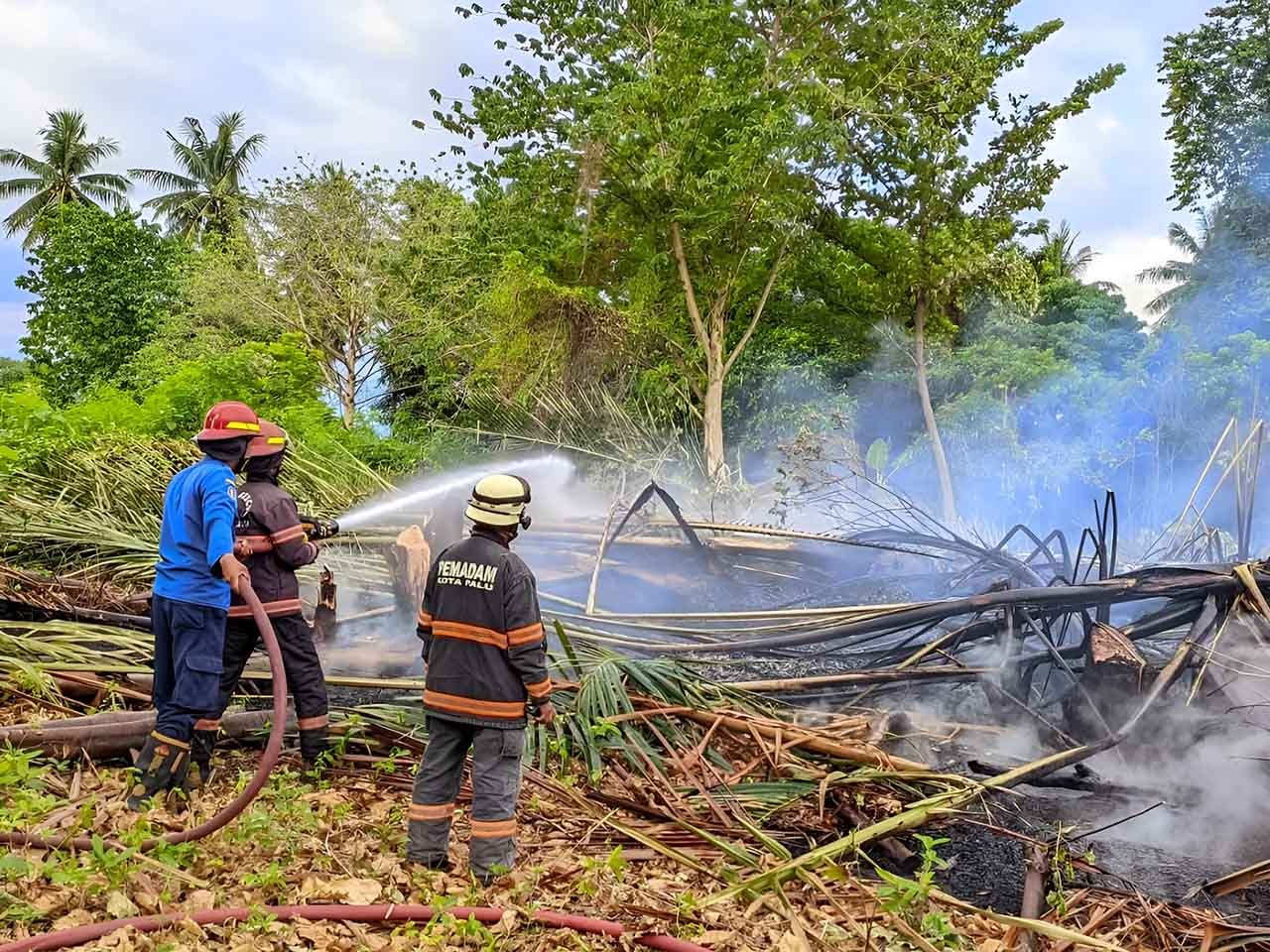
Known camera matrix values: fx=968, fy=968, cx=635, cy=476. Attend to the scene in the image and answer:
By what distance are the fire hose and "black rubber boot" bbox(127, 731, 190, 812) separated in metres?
0.46

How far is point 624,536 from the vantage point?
973 cm

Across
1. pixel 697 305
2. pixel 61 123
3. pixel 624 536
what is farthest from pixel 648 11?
pixel 61 123

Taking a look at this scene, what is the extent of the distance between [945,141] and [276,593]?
12.8 metres

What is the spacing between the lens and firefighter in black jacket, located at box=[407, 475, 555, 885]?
139 inches

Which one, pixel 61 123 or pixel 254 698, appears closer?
pixel 254 698

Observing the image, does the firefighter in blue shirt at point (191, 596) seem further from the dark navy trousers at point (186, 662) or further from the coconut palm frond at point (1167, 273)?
the coconut palm frond at point (1167, 273)

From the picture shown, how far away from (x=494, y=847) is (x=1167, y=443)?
15.5 metres

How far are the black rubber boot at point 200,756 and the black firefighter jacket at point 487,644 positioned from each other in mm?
1266

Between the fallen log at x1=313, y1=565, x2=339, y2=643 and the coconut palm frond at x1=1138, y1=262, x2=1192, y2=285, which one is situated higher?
the coconut palm frond at x1=1138, y1=262, x2=1192, y2=285

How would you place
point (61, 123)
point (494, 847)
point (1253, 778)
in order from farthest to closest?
1. point (61, 123)
2. point (1253, 778)
3. point (494, 847)

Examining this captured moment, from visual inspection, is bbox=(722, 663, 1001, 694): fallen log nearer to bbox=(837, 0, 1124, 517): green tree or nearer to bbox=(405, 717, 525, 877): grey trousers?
bbox=(405, 717, 525, 877): grey trousers

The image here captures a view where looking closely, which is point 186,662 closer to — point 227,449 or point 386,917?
point 227,449

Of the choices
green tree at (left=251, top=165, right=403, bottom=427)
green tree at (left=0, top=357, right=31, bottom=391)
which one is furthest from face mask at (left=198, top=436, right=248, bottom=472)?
green tree at (left=0, top=357, right=31, bottom=391)

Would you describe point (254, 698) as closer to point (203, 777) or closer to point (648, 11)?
point (203, 777)
